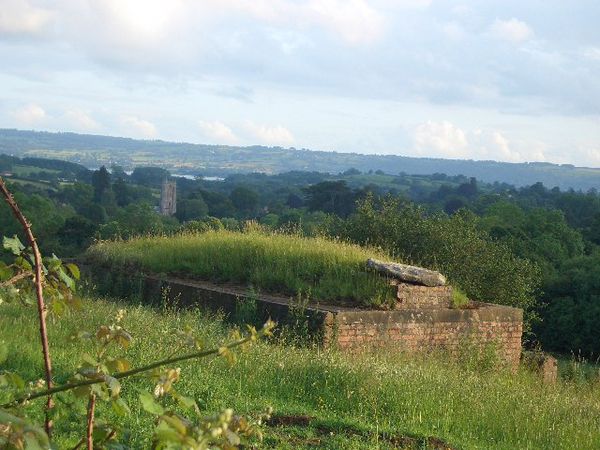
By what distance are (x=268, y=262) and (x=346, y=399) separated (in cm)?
687

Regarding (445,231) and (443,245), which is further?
(445,231)

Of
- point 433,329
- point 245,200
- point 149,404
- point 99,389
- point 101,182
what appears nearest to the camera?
point 149,404

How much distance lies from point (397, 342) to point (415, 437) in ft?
18.2

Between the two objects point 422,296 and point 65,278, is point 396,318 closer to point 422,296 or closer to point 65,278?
point 422,296

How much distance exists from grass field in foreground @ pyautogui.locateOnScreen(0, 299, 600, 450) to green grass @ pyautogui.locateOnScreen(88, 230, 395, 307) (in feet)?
11.9

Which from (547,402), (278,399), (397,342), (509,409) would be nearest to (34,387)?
(278,399)

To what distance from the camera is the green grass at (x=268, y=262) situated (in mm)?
13844

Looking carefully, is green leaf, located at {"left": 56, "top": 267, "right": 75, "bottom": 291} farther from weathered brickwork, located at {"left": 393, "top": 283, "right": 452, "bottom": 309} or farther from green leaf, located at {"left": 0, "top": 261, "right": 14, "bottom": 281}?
weathered brickwork, located at {"left": 393, "top": 283, "right": 452, "bottom": 309}

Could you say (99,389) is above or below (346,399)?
above

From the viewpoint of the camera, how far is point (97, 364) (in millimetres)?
2885

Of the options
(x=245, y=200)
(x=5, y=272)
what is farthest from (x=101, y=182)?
(x=5, y=272)

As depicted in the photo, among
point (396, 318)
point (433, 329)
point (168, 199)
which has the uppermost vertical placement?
point (396, 318)

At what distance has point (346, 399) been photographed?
831 cm

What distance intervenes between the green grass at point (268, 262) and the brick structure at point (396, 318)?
0.44 meters
